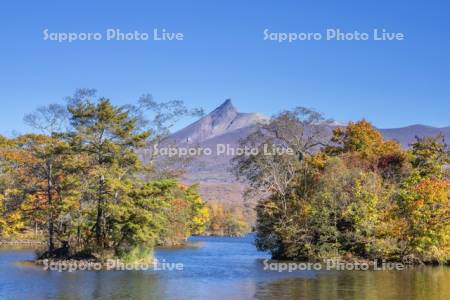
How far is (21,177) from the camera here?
61.4 m

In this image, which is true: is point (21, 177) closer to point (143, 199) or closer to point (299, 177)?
point (143, 199)

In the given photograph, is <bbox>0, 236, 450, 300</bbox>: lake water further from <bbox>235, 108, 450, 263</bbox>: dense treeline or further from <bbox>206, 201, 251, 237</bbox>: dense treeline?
<bbox>206, 201, 251, 237</bbox>: dense treeline

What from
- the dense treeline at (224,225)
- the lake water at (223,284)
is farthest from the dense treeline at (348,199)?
the dense treeline at (224,225)

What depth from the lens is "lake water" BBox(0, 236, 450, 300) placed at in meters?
31.8

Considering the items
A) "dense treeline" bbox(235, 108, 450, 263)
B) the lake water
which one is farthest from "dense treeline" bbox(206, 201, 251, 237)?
the lake water

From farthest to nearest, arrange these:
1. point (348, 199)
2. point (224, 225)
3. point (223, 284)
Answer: point (224, 225) → point (348, 199) → point (223, 284)

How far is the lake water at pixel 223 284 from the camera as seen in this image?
104 ft

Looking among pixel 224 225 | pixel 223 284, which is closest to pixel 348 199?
pixel 223 284

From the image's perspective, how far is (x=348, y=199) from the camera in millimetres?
52625

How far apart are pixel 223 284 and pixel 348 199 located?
18710mm

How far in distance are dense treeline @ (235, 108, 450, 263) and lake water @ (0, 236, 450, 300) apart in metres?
4.06

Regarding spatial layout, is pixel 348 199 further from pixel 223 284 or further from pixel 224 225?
pixel 224 225

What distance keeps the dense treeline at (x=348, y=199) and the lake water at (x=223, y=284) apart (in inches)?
160

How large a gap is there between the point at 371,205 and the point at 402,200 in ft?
7.94
